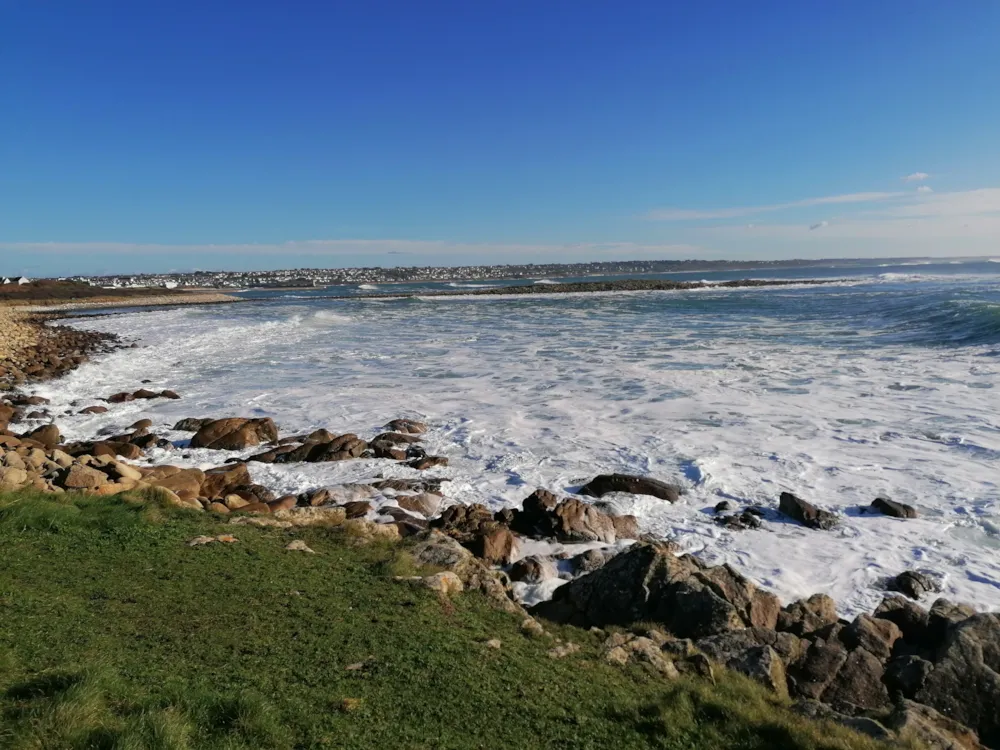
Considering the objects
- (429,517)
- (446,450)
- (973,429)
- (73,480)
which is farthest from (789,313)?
(73,480)

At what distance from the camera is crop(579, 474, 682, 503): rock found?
11.2 metres

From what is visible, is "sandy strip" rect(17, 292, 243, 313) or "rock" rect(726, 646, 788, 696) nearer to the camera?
"rock" rect(726, 646, 788, 696)

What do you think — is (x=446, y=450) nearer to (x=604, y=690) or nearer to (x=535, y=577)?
(x=535, y=577)

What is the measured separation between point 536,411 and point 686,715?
12.5 metres

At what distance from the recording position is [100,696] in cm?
416

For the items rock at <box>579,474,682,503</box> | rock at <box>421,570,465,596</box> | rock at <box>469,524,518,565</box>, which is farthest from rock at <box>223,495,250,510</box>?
rock at <box>579,474,682,503</box>

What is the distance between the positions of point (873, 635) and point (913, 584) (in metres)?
1.94

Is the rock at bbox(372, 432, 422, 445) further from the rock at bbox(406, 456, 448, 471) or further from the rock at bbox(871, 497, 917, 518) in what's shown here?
the rock at bbox(871, 497, 917, 518)

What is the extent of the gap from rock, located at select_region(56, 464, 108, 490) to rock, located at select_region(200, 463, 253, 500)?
1624 mm

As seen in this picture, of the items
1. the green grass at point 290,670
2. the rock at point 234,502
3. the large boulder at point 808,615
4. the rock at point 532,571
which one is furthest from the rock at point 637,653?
the rock at point 234,502

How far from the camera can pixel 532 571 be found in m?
8.51

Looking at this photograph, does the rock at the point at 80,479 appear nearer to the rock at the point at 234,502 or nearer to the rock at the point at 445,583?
the rock at the point at 234,502

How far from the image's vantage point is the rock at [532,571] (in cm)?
845

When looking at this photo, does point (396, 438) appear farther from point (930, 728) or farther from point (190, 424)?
point (930, 728)
